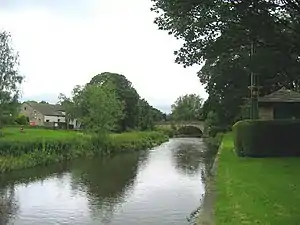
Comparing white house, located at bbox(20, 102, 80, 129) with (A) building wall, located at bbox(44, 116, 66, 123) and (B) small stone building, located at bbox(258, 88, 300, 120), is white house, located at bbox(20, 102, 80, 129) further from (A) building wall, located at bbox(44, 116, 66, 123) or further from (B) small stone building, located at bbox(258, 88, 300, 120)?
(B) small stone building, located at bbox(258, 88, 300, 120)

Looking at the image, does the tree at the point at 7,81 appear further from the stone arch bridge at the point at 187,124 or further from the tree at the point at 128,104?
the stone arch bridge at the point at 187,124

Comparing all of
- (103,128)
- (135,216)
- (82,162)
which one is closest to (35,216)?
(135,216)

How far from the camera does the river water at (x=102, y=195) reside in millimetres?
15211

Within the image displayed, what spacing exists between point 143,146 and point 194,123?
5664 centimetres

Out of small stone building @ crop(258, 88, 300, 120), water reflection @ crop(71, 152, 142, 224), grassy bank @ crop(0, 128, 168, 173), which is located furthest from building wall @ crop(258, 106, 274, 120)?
grassy bank @ crop(0, 128, 168, 173)


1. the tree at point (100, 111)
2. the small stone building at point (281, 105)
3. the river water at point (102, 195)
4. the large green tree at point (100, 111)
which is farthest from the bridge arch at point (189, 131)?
the river water at point (102, 195)

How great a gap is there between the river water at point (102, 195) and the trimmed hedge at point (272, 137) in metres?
3.67

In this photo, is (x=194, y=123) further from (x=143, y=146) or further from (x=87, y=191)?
(x=87, y=191)

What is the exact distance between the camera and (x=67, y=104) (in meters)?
87.6

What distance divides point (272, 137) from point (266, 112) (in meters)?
6.19

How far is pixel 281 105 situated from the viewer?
31.5 metres

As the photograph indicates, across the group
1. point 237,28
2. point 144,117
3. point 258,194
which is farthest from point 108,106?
point 144,117

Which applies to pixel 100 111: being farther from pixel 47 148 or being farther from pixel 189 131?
pixel 189 131

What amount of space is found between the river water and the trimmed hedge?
367 cm
